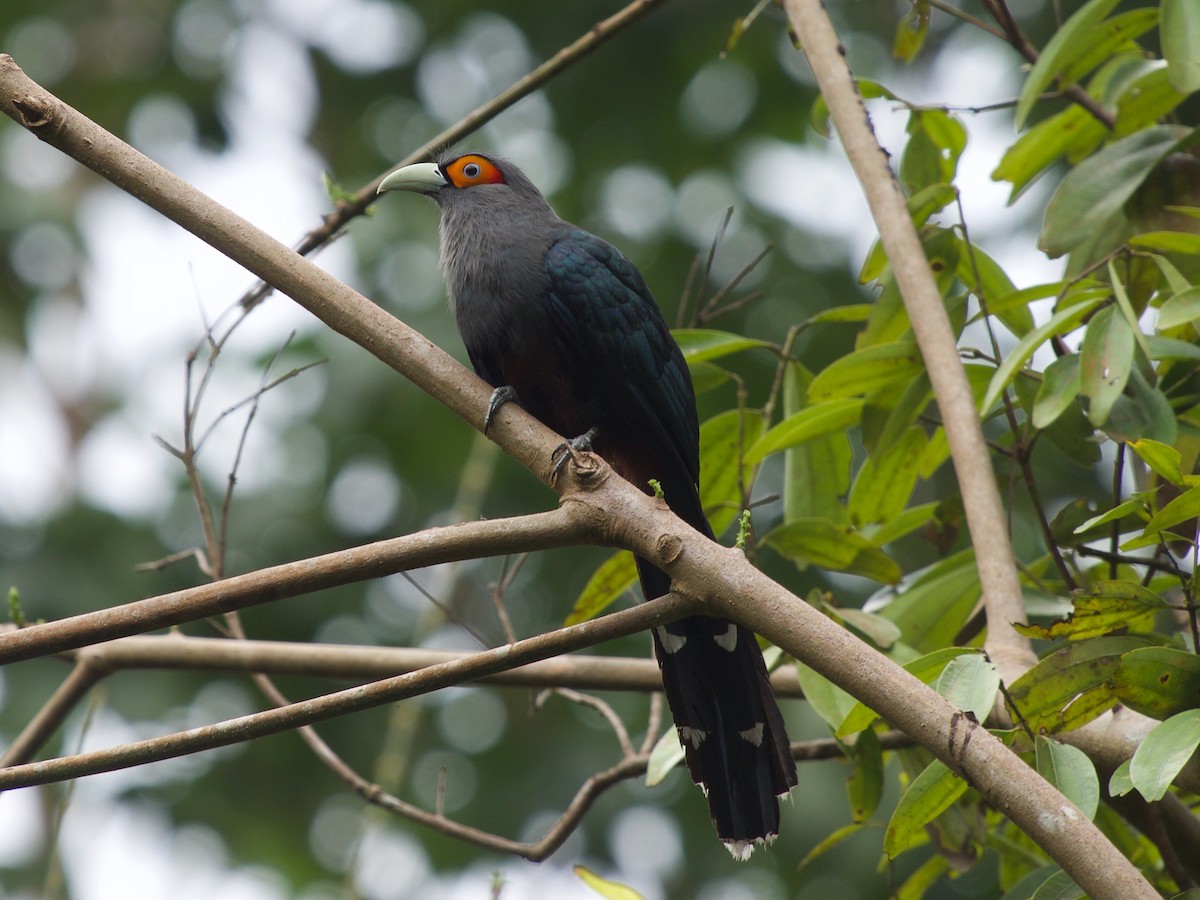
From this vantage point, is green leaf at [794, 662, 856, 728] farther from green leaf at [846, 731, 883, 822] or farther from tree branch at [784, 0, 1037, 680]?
tree branch at [784, 0, 1037, 680]

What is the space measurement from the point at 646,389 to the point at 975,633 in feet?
3.23

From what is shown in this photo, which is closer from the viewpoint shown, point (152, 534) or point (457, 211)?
point (457, 211)

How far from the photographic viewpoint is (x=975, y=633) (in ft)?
9.75

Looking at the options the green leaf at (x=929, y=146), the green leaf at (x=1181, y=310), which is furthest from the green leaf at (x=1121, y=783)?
the green leaf at (x=929, y=146)

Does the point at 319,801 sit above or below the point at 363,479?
below

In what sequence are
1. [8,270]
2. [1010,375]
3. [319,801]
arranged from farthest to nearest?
[8,270]
[319,801]
[1010,375]

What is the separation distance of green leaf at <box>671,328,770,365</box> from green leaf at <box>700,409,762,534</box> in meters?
0.18

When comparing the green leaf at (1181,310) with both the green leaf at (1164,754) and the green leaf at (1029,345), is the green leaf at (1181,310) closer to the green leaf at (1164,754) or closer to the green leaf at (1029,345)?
the green leaf at (1029,345)

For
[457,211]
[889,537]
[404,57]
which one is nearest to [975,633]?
[889,537]

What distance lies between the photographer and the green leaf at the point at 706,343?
312cm

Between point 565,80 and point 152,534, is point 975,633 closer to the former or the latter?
point 152,534

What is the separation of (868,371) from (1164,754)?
1231mm

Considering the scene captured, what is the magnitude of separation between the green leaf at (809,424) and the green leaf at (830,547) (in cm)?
19

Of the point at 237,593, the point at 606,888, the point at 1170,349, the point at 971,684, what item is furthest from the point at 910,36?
the point at 237,593
